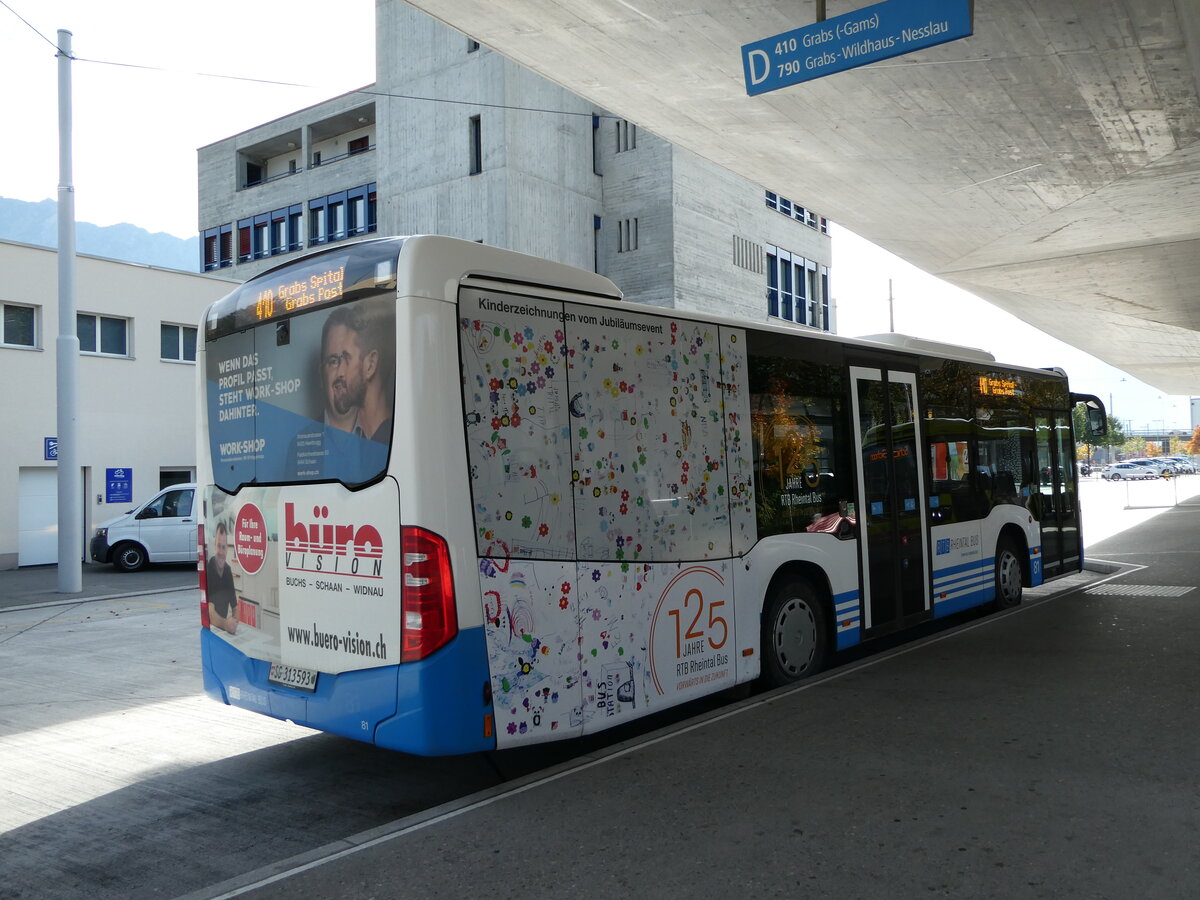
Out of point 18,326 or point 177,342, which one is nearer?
point 18,326

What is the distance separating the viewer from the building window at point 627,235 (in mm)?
36156

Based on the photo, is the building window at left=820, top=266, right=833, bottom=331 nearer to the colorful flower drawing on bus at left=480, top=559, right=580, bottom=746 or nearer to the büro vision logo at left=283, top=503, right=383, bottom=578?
the colorful flower drawing on bus at left=480, top=559, right=580, bottom=746

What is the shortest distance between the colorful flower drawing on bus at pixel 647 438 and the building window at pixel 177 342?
24222 mm

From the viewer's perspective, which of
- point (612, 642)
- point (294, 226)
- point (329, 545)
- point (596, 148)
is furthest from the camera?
point (294, 226)

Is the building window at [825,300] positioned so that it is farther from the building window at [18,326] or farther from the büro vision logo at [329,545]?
the büro vision logo at [329,545]

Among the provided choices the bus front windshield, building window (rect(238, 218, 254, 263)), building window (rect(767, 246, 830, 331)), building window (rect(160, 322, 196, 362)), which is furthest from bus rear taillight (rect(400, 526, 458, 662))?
building window (rect(238, 218, 254, 263))

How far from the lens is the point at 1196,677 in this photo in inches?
306

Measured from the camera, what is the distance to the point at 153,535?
22.2m

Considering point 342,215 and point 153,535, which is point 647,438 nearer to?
point 153,535

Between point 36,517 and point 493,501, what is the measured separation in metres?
23.4

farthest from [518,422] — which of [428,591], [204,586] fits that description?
[204,586]

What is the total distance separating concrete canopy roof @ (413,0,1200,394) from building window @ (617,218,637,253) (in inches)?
564

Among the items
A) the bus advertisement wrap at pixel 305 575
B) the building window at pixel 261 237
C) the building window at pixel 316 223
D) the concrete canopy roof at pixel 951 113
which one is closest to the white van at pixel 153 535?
the concrete canopy roof at pixel 951 113

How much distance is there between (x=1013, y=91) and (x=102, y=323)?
74.7 feet
